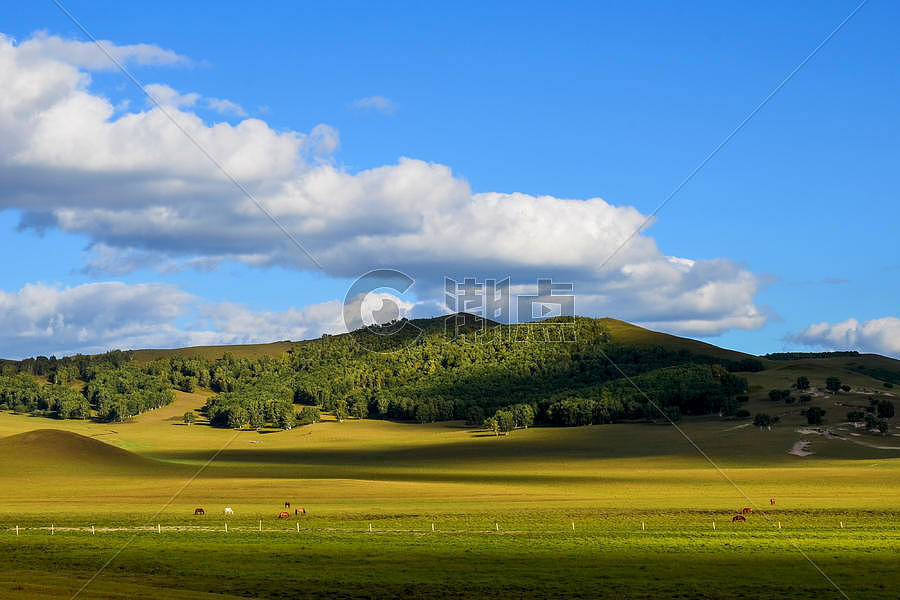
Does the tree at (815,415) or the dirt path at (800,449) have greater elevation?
the tree at (815,415)

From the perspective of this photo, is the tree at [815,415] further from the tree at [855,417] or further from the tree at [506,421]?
the tree at [506,421]

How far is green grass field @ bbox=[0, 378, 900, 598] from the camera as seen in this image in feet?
146

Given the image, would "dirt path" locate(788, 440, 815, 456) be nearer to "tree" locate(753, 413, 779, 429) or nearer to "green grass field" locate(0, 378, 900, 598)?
"green grass field" locate(0, 378, 900, 598)

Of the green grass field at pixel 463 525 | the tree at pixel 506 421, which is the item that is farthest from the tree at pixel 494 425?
the green grass field at pixel 463 525

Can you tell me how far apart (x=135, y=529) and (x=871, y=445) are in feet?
368

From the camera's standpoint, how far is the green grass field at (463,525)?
44.6 metres

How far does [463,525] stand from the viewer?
6744cm

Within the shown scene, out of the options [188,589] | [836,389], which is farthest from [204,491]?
[836,389]

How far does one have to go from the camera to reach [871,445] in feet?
455

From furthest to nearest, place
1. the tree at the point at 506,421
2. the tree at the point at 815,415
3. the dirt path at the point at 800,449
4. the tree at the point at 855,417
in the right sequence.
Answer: the tree at the point at 506,421, the tree at the point at 815,415, the tree at the point at 855,417, the dirt path at the point at 800,449

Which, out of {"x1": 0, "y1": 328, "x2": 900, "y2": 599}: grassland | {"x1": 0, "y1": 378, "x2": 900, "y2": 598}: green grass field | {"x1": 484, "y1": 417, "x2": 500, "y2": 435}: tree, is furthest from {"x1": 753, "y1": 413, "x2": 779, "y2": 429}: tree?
{"x1": 484, "y1": 417, "x2": 500, "y2": 435}: tree

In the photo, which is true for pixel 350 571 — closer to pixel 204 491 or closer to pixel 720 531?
pixel 720 531

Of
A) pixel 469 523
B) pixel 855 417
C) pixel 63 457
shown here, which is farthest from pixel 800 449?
pixel 63 457

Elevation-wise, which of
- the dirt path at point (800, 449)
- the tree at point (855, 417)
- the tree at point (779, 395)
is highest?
the tree at point (779, 395)
